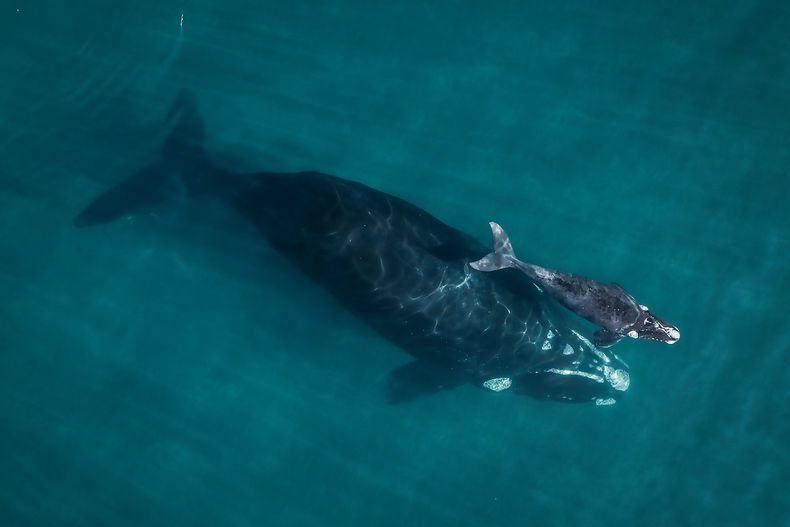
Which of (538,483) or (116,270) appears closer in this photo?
(538,483)

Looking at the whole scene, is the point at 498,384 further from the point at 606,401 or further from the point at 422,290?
the point at 422,290

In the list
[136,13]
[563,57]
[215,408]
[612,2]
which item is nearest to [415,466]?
[215,408]

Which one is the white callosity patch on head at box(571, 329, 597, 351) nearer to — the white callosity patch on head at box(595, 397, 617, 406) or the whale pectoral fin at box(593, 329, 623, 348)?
the whale pectoral fin at box(593, 329, 623, 348)

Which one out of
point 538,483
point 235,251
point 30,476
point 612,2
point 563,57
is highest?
point 612,2

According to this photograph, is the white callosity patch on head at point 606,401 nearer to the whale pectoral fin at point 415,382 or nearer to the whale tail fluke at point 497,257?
the whale pectoral fin at point 415,382

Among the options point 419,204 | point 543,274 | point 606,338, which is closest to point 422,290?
point 543,274

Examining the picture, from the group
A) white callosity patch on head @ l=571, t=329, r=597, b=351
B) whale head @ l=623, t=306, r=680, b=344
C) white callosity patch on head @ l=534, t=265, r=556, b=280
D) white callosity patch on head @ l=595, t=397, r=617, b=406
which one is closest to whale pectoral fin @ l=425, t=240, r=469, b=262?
white callosity patch on head @ l=534, t=265, r=556, b=280

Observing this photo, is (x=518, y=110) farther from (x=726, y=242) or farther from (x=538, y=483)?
(x=538, y=483)

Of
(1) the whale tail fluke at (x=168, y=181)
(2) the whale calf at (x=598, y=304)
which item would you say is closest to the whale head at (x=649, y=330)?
(2) the whale calf at (x=598, y=304)
